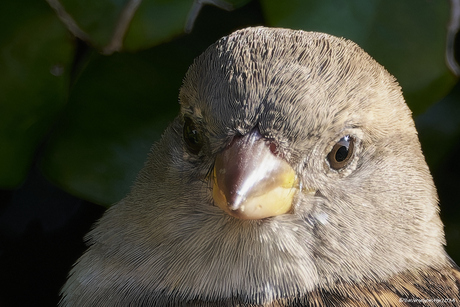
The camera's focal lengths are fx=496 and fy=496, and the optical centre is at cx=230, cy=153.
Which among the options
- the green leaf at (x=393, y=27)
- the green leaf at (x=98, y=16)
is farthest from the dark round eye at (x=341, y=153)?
the green leaf at (x=98, y=16)

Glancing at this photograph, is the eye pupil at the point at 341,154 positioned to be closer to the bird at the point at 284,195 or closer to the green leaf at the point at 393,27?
the bird at the point at 284,195

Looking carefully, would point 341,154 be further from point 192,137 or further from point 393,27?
point 393,27

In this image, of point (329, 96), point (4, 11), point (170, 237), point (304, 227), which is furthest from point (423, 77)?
point (4, 11)

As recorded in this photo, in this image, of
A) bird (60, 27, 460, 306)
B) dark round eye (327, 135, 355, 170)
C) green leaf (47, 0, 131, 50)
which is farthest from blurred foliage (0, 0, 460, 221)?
dark round eye (327, 135, 355, 170)

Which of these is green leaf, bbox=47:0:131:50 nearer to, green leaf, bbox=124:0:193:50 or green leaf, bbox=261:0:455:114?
green leaf, bbox=124:0:193:50

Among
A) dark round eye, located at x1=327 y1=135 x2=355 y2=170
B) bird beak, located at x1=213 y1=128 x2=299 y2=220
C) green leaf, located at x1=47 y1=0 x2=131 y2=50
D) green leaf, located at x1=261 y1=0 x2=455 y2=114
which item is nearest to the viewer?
bird beak, located at x1=213 y1=128 x2=299 y2=220

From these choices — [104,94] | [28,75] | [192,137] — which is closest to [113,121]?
[104,94]
